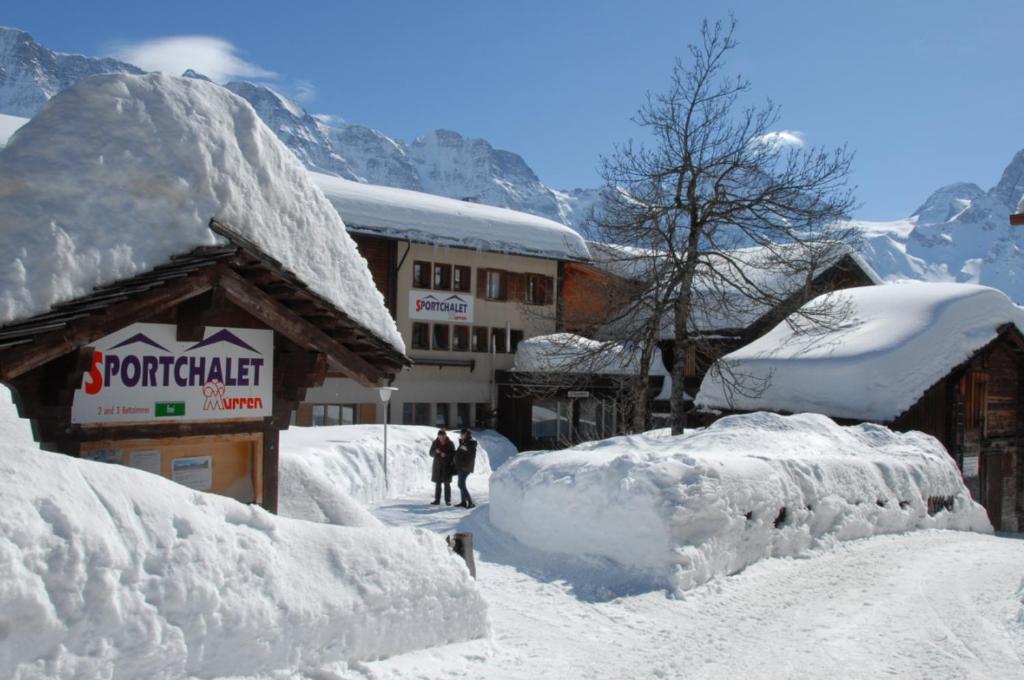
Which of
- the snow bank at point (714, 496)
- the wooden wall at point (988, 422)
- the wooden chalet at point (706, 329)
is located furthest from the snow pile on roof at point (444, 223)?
the snow bank at point (714, 496)

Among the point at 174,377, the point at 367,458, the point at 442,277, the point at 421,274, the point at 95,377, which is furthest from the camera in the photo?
the point at 442,277

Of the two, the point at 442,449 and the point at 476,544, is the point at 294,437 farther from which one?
the point at 476,544

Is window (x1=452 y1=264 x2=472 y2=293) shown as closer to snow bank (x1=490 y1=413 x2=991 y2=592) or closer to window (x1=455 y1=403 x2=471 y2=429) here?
window (x1=455 y1=403 x2=471 y2=429)

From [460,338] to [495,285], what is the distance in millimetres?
2444

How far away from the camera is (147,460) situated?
296 inches

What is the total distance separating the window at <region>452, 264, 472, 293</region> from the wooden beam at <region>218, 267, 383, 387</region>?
69.0ft

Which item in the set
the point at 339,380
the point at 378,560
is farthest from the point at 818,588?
the point at 339,380

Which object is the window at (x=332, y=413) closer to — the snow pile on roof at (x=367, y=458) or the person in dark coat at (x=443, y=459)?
the snow pile on roof at (x=367, y=458)

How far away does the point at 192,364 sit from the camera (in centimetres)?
777

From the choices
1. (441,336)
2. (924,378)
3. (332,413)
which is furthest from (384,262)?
(924,378)

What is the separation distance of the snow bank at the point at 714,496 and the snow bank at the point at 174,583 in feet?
13.3

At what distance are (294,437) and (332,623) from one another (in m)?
14.4

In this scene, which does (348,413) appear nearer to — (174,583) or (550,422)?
(550,422)

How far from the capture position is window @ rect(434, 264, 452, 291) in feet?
95.9
